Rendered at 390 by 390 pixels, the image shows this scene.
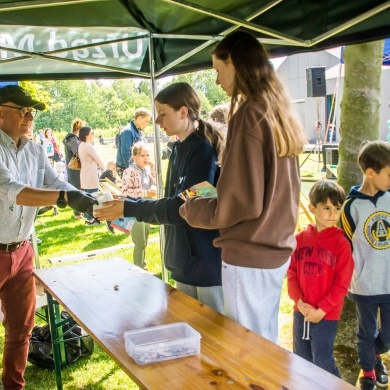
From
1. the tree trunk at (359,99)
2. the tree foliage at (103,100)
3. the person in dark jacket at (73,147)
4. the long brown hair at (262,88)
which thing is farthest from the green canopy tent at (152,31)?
the tree foliage at (103,100)

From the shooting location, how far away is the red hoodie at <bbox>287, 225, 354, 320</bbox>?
239 centimetres

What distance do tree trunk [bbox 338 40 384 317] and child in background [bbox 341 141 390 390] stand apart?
0.76m

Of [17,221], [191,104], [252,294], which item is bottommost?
[252,294]

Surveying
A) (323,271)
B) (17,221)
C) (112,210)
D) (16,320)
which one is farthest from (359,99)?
(16,320)

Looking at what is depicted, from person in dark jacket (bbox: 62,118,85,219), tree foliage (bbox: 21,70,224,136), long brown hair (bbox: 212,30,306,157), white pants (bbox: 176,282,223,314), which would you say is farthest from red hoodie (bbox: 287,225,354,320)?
tree foliage (bbox: 21,70,224,136)

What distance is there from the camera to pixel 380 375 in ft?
9.58

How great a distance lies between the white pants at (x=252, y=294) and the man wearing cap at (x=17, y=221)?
101cm

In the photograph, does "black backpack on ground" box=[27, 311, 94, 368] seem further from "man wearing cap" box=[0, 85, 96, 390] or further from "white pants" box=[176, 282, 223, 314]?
"white pants" box=[176, 282, 223, 314]

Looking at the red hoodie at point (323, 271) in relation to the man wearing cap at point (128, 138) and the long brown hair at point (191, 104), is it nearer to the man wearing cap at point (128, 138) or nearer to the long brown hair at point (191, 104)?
the long brown hair at point (191, 104)

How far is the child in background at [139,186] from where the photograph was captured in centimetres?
500

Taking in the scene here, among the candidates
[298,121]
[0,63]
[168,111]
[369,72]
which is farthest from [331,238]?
[0,63]

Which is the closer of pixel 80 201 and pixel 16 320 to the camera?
pixel 80 201

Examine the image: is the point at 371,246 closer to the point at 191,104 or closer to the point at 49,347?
the point at 191,104

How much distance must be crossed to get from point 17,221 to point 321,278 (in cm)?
171
